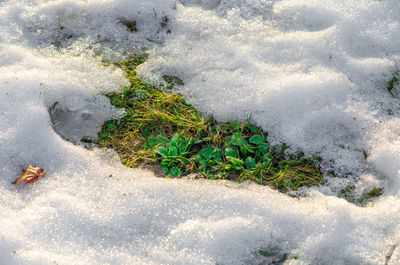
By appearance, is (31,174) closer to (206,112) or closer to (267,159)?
(206,112)

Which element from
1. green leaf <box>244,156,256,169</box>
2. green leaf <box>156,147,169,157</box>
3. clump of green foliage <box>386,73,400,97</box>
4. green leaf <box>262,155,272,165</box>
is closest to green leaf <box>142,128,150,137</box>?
green leaf <box>156,147,169,157</box>

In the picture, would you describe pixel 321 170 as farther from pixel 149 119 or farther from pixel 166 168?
pixel 149 119

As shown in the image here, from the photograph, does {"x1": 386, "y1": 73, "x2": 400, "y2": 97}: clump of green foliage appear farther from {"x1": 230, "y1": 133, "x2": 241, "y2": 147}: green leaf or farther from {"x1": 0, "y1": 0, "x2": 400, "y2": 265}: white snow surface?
{"x1": 230, "y1": 133, "x2": 241, "y2": 147}: green leaf

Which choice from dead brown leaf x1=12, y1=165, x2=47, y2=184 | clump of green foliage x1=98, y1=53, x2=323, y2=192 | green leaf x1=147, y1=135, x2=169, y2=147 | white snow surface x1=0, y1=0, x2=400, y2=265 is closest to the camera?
white snow surface x1=0, y1=0, x2=400, y2=265

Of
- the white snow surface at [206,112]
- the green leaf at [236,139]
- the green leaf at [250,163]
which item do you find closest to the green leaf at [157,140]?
the white snow surface at [206,112]

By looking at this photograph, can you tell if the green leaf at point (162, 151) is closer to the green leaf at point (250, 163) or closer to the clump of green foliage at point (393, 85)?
the green leaf at point (250, 163)

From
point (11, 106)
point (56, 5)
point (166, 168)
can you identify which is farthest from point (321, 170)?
point (56, 5)

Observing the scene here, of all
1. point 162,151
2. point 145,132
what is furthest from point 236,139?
point 145,132
